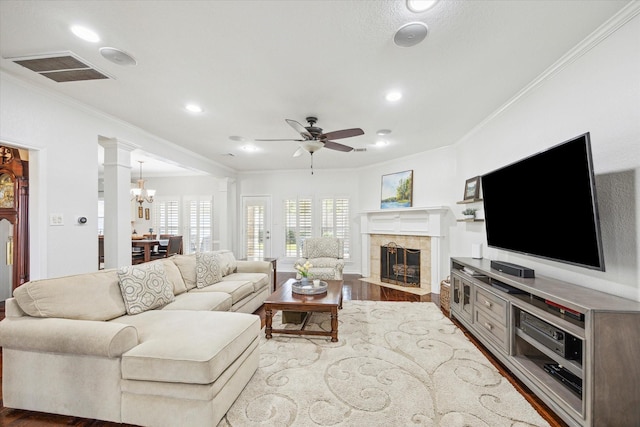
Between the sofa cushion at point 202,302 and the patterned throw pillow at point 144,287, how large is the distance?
4.1 inches

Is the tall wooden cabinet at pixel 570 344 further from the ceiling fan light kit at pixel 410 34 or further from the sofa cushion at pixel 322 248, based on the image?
the sofa cushion at pixel 322 248

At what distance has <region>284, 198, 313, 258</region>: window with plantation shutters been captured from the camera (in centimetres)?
721

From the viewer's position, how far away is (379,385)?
2156 millimetres

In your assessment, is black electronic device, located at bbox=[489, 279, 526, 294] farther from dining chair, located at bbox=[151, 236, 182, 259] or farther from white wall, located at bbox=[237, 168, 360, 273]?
dining chair, located at bbox=[151, 236, 182, 259]

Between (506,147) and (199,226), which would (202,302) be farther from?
(199,226)

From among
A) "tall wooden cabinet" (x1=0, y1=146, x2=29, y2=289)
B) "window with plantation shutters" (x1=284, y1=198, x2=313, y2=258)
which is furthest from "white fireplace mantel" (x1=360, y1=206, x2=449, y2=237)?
"tall wooden cabinet" (x1=0, y1=146, x2=29, y2=289)

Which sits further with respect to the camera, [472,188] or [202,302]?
[472,188]

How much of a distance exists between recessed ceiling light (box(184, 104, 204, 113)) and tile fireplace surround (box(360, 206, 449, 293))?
4000 mm

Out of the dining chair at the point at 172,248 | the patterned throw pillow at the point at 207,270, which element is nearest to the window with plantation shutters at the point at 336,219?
the dining chair at the point at 172,248

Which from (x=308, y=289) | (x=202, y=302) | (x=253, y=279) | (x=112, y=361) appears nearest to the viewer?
(x=112, y=361)

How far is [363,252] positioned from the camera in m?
6.64

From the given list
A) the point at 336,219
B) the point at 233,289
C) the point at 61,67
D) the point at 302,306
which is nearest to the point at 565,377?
the point at 302,306

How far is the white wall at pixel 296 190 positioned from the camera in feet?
23.0

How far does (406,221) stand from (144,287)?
465 centimetres
